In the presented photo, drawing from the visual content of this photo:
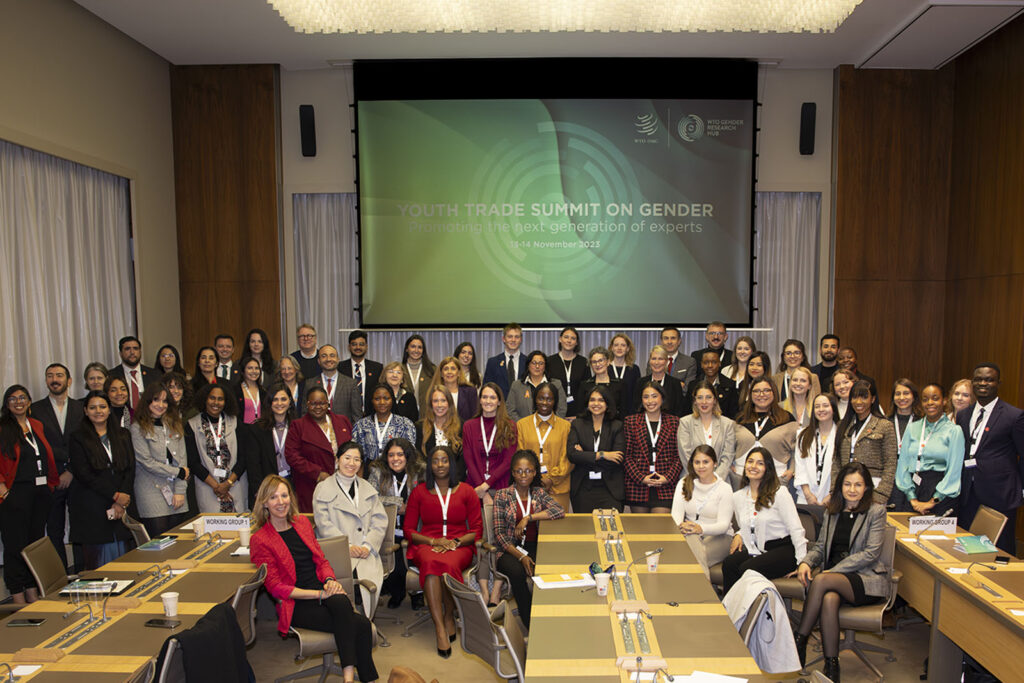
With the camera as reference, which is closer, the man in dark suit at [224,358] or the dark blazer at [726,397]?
the dark blazer at [726,397]

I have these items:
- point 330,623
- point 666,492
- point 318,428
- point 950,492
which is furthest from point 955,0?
point 330,623

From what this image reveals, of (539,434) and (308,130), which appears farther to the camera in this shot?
(308,130)

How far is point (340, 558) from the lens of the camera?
187 inches

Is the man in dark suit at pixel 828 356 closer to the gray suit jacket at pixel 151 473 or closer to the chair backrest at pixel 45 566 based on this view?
the gray suit jacket at pixel 151 473

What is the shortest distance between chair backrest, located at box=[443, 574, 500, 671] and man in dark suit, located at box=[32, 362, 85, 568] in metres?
3.71

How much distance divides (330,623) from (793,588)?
9.78ft

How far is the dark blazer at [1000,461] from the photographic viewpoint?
535 centimetres

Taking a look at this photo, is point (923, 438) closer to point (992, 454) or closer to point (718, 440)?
point (992, 454)

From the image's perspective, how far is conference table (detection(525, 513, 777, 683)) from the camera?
3.15 m

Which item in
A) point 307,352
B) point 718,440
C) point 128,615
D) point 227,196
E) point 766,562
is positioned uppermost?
point 227,196

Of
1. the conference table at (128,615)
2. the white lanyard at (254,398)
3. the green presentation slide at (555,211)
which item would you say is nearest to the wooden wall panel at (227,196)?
the green presentation slide at (555,211)

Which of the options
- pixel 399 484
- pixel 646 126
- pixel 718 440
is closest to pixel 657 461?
pixel 718 440

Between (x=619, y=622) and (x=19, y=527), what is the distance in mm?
4565

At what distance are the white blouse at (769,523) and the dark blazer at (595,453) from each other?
1.02m
